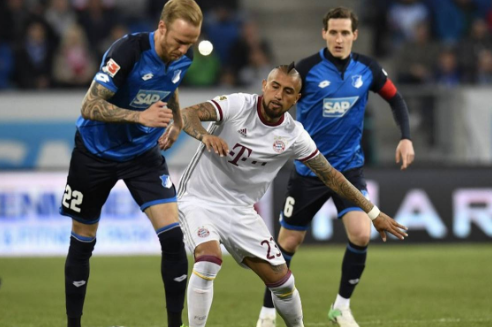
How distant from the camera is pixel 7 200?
13156mm

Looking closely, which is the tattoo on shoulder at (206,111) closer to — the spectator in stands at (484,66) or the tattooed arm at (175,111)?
the tattooed arm at (175,111)

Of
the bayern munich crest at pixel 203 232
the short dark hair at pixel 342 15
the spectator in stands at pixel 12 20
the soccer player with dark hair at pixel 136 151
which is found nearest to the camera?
the soccer player with dark hair at pixel 136 151

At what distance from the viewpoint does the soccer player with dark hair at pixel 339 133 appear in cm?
747

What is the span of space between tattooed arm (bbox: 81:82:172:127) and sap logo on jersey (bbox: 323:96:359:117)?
2.21 m

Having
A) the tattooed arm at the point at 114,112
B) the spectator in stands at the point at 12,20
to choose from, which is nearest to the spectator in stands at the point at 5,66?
the spectator in stands at the point at 12,20

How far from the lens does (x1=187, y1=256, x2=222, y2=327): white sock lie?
5.99 meters

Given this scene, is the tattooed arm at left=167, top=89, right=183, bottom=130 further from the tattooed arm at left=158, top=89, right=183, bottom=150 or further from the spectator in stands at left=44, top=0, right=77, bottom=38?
the spectator in stands at left=44, top=0, right=77, bottom=38

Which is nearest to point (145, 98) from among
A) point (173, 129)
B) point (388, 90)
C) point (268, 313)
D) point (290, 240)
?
point (173, 129)

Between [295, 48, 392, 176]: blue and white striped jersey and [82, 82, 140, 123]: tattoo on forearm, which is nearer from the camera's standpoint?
[82, 82, 140, 123]: tattoo on forearm

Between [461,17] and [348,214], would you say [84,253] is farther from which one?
[461,17]

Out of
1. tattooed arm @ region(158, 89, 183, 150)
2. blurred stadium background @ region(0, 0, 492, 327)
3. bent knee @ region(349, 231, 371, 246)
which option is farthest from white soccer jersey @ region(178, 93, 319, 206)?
blurred stadium background @ region(0, 0, 492, 327)

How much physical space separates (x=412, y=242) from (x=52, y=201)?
5436 millimetres

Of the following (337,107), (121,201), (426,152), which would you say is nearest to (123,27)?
(121,201)

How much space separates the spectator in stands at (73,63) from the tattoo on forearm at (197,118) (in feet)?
31.0
